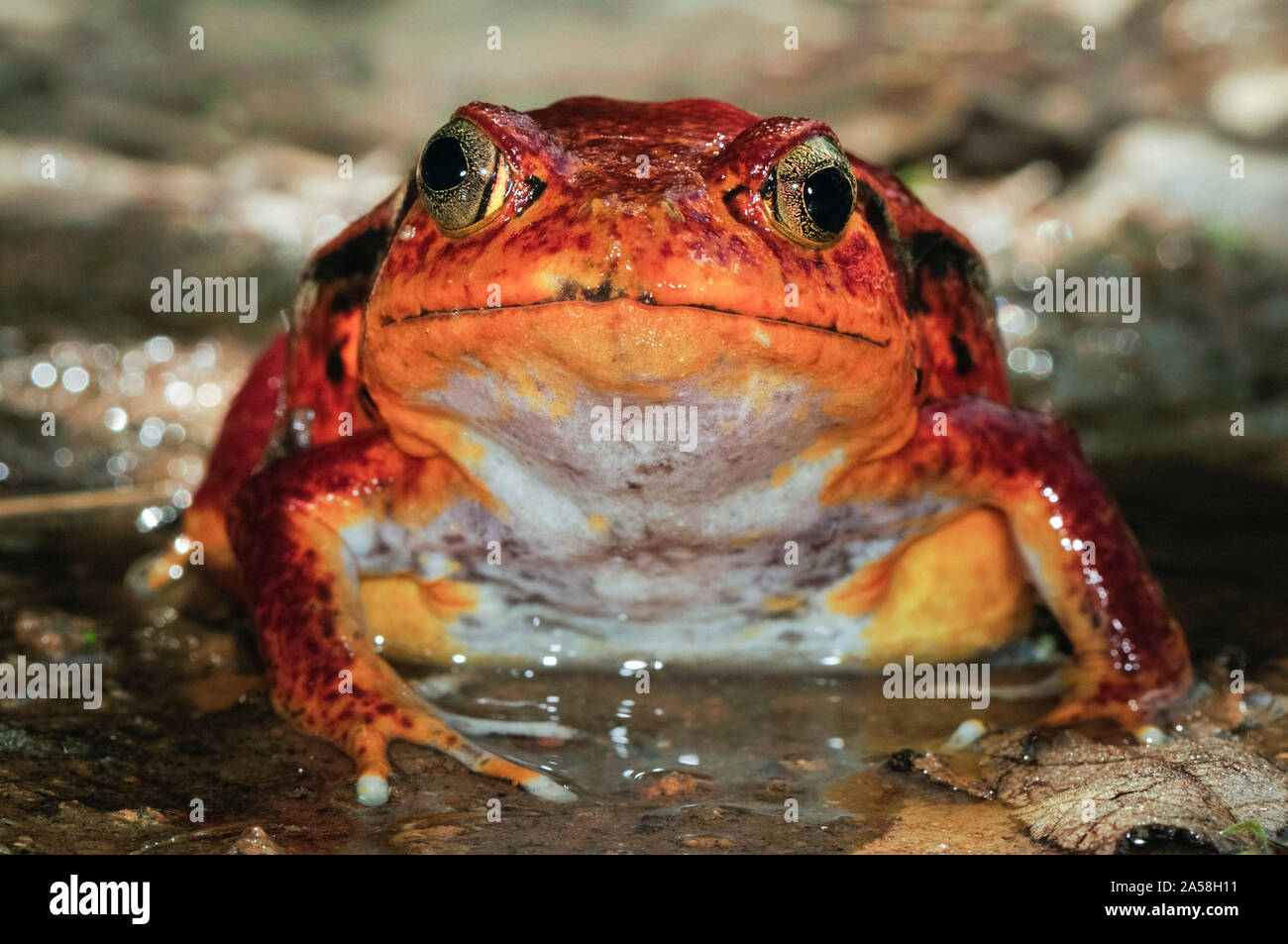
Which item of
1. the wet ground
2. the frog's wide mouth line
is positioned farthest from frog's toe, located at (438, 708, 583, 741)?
the frog's wide mouth line

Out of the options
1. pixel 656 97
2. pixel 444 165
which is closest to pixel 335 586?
pixel 444 165

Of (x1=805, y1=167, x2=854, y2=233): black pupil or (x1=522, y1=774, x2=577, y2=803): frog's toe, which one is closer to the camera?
(x1=805, y1=167, x2=854, y2=233): black pupil

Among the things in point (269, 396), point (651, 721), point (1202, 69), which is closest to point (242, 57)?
point (269, 396)

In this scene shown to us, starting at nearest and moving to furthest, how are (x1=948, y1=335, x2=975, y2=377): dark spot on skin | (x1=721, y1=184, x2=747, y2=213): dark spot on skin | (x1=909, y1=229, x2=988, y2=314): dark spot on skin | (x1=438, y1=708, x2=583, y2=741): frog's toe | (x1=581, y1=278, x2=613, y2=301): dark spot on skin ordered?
(x1=581, y1=278, x2=613, y2=301): dark spot on skin < (x1=721, y1=184, x2=747, y2=213): dark spot on skin < (x1=438, y1=708, x2=583, y2=741): frog's toe < (x1=909, y1=229, x2=988, y2=314): dark spot on skin < (x1=948, y1=335, x2=975, y2=377): dark spot on skin

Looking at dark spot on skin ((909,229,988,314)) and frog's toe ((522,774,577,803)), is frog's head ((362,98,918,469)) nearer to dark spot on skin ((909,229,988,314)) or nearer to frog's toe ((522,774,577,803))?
dark spot on skin ((909,229,988,314))

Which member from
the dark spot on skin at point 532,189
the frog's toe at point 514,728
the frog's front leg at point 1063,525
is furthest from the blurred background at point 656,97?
the dark spot on skin at point 532,189

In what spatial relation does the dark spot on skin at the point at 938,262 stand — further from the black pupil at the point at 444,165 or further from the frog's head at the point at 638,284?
the black pupil at the point at 444,165
